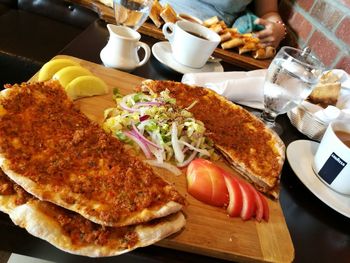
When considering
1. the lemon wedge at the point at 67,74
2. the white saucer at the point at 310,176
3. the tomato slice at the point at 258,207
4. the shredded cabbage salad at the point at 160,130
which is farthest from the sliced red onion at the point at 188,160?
the lemon wedge at the point at 67,74

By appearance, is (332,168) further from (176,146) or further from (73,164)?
(73,164)

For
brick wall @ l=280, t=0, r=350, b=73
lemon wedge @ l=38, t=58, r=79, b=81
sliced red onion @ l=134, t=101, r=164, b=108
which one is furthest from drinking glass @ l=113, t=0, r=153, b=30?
brick wall @ l=280, t=0, r=350, b=73

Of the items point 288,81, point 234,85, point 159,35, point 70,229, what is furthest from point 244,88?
point 70,229

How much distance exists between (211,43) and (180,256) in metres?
1.04

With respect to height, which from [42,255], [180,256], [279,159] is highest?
[279,159]

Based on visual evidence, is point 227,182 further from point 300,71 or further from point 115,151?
point 300,71

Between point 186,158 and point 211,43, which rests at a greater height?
point 211,43

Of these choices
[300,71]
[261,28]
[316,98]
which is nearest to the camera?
[300,71]

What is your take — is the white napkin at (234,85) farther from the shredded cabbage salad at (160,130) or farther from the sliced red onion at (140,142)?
the sliced red onion at (140,142)

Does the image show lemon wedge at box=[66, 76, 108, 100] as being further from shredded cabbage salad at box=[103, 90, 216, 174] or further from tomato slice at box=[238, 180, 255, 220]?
tomato slice at box=[238, 180, 255, 220]

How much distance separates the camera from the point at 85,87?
1206 millimetres

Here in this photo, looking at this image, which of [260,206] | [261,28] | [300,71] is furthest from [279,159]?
[261,28]

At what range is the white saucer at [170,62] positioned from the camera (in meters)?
1.63

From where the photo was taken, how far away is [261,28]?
8.00ft
